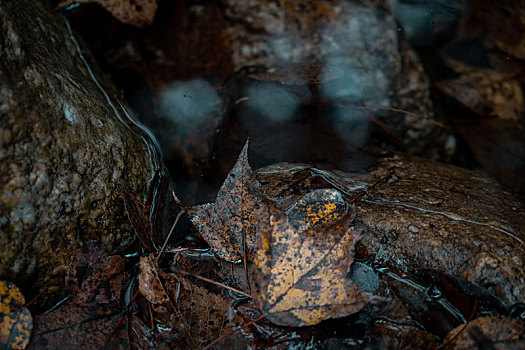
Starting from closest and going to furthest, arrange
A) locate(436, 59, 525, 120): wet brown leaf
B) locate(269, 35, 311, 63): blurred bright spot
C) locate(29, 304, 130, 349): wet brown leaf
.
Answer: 1. locate(29, 304, 130, 349): wet brown leaf
2. locate(269, 35, 311, 63): blurred bright spot
3. locate(436, 59, 525, 120): wet brown leaf

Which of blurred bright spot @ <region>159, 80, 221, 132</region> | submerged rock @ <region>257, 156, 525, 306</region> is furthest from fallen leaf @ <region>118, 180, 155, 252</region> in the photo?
blurred bright spot @ <region>159, 80, 221, 132</region>

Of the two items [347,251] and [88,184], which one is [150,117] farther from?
[347,251]

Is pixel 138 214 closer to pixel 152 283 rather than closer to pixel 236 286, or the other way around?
pixel 152 283

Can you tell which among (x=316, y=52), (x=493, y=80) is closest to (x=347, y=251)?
(x=316, y=52)

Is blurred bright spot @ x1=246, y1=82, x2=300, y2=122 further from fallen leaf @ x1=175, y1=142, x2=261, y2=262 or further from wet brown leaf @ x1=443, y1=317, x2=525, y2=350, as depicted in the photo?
wet brown leaf @ x1=443, y1=317, x2=525, y2=350

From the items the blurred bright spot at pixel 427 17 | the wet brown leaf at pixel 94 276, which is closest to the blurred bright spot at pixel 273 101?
the blurred bright spot at pixel 427 17

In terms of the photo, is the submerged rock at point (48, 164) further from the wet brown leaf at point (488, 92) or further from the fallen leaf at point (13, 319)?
the wet brown leaf at point (488, 92)
